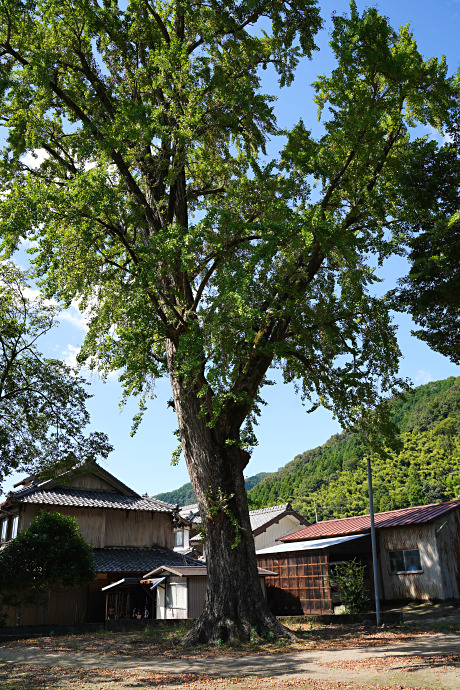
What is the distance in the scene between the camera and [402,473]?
2409 inches

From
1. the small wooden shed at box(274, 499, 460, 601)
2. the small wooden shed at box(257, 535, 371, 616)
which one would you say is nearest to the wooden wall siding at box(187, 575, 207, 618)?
the small wooden shed at box(257, 535, 371, 616)

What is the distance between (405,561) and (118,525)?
15718 millimetres

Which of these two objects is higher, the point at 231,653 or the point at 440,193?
the point at 440,193

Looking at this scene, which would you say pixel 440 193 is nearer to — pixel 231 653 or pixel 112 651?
pixel 231 653

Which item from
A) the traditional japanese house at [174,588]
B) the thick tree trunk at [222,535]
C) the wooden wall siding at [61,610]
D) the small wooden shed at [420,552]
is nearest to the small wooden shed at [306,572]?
the small wooden shed at [420,552]

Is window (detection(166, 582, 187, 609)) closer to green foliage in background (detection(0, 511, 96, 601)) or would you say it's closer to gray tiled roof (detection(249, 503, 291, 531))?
green foliage in background (detection(0, 511, 96, 601))

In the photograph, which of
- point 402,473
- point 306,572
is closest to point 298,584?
point 306,572

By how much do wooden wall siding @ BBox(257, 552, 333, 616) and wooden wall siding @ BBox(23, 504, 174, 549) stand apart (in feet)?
25.5

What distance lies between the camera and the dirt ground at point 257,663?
7.45m

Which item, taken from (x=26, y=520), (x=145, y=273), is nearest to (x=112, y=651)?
(x=145, y=273)

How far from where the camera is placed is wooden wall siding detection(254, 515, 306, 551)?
1607 inches

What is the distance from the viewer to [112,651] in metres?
11.7

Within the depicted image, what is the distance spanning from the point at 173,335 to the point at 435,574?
15.2 m

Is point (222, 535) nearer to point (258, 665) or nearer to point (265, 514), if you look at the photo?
point (258, 665)
